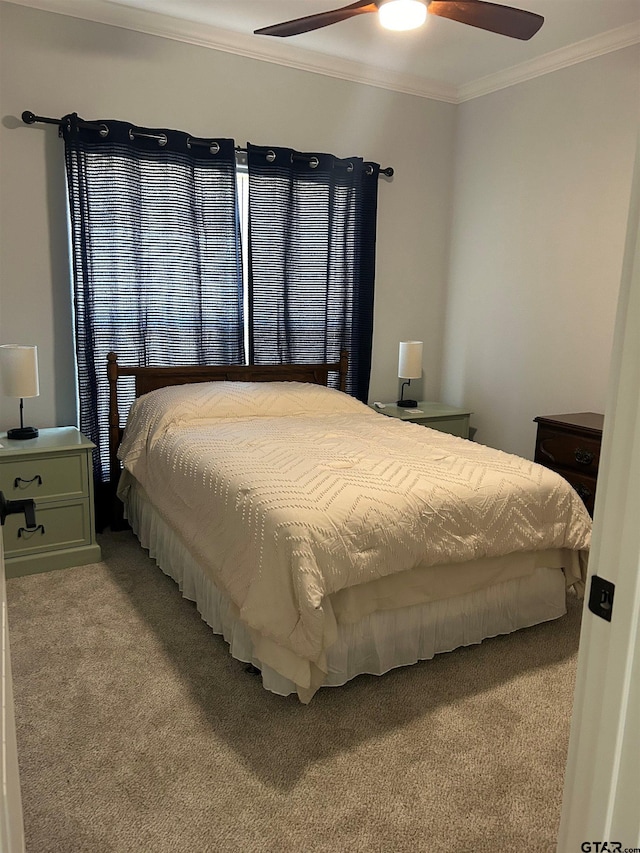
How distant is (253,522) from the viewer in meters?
2.10

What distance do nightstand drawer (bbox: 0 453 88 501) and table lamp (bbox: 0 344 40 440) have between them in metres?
0.34

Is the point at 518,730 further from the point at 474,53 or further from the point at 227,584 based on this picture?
the point at 474,53

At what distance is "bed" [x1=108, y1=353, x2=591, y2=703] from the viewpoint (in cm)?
199

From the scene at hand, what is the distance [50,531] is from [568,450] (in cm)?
263

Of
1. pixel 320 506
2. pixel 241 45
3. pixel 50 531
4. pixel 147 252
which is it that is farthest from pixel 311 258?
pixel 320 506

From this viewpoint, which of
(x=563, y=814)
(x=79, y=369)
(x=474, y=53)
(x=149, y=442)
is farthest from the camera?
(x=474, y=53)

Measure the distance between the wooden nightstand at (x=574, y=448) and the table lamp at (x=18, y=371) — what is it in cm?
261

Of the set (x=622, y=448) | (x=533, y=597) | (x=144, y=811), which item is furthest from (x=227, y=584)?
(x=622, y=448)

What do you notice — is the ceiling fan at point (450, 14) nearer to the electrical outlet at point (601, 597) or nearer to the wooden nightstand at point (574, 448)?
the wooden nightstand at point (574, 448)

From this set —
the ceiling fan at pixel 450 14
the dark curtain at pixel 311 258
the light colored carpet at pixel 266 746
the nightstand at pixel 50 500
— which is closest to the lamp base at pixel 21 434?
the nightstand at pixel 50 500

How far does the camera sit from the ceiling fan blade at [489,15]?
2245mm

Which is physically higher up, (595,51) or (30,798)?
(595,51)

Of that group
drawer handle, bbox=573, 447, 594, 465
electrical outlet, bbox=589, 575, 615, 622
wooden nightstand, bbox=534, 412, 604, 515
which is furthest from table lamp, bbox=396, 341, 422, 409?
electrical outlet, bbox=589, 575, 615, 622

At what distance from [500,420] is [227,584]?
2632mm
